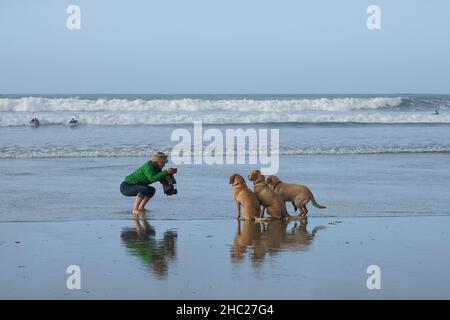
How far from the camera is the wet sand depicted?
7250mm

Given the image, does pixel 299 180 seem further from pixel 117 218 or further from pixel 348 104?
pixel 348 104

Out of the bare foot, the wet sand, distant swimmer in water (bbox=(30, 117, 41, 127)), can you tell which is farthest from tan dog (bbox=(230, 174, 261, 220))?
distant swimmer in water (bbox=(30, 117, 41, 127))

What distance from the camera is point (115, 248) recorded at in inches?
363

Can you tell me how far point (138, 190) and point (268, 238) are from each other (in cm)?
300

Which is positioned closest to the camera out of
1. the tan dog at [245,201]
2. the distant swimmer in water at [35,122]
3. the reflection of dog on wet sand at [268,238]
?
the reflection of dog on wet sand at [268,238]

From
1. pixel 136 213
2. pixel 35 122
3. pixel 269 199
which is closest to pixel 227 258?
pixel 269 199

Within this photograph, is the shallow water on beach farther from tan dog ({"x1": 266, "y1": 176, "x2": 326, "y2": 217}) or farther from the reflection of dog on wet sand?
the reflection of dog on wet sand

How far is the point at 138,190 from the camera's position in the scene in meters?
12.3

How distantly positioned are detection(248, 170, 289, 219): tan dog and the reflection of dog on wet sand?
179mm

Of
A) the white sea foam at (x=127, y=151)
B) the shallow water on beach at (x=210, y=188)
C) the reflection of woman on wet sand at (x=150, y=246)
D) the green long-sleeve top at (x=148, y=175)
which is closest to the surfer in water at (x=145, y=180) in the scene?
the green long-sleeve top at (x=148, y=175)

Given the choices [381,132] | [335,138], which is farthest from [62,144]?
[381,132]

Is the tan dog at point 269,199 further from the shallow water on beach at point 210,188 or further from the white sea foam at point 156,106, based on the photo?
the white sea foam at point 156,106

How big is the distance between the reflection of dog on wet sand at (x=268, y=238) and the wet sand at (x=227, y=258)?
1 cm

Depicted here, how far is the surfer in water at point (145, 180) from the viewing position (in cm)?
1222
